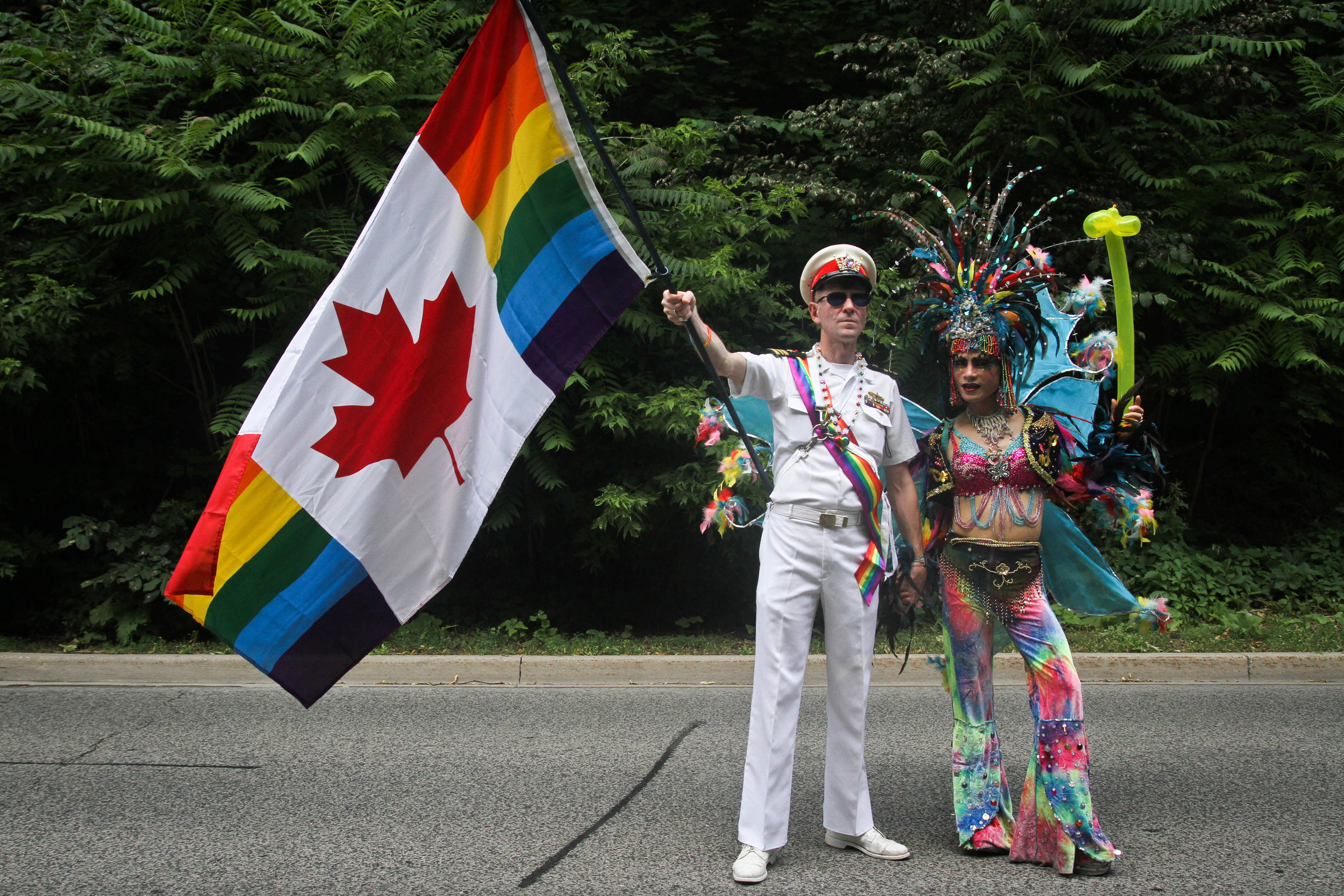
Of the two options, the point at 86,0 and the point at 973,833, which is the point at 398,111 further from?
the point at 973,833

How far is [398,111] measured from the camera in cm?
780

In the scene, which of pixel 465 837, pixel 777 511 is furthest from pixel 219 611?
pixel 777 511

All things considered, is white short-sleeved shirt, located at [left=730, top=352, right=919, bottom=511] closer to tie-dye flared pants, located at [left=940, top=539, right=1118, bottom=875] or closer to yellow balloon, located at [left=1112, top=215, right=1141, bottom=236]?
tie-dye flared pants, located at [left=940, top=539, right=1118, bottom=875]

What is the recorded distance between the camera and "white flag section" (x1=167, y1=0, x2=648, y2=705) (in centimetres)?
325

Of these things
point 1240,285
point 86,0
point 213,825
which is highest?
point 86,0

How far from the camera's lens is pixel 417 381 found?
3469 mm

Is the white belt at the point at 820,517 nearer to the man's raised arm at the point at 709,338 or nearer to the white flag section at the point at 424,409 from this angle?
the man's raised arm at the point at 709,338

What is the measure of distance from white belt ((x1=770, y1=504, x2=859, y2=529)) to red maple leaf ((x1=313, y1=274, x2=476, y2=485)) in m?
1.23

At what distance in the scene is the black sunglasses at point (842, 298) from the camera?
393 centimetres

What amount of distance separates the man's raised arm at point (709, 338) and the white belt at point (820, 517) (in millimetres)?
510

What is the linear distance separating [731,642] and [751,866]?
14.2 feet

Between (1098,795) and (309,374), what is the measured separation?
377 centimetres

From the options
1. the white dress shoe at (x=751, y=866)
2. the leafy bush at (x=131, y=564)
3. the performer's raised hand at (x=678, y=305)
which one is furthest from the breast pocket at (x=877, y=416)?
the leafy bush at (x=131, y=564)

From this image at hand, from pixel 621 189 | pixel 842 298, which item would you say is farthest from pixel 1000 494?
pixel 621 189
